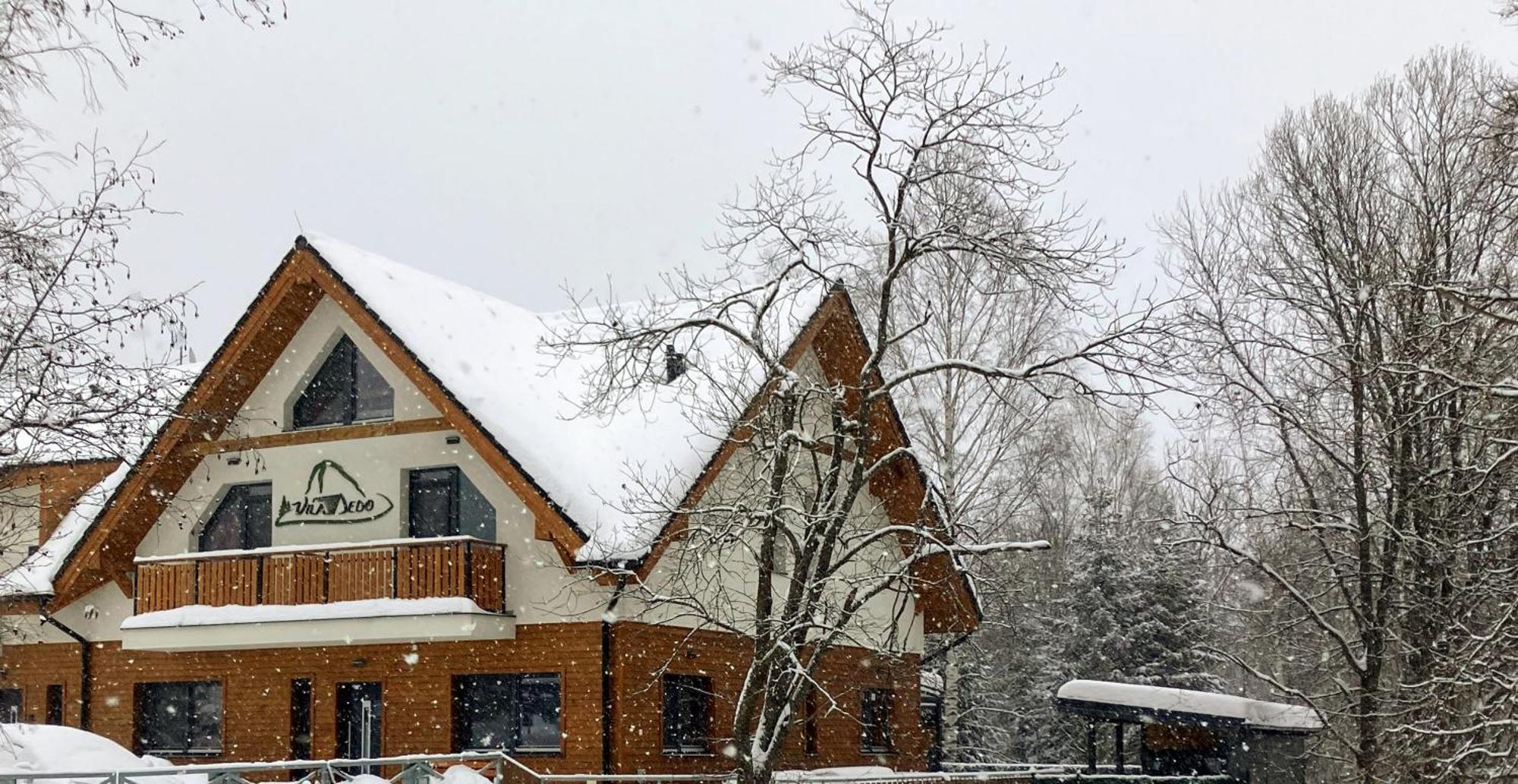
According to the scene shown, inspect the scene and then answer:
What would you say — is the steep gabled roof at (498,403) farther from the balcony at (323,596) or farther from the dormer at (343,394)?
the balcony at (323,596)

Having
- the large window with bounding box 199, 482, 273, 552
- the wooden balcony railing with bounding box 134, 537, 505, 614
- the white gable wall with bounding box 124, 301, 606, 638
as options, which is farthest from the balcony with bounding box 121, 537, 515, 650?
the large window with bounding box 199, 482, 273, 552

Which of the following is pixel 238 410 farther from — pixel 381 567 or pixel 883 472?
pixel 883 472

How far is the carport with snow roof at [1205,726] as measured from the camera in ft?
76.1

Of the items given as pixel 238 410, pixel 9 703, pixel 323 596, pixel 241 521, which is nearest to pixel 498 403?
pixel 323 596

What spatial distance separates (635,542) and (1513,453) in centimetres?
963

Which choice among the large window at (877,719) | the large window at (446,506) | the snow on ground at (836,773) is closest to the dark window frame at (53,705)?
the large window at (446,506)

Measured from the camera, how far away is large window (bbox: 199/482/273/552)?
22078 millimetres

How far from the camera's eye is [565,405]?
2108 cm

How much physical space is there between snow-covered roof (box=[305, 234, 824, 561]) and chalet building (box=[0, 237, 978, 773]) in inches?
2.1

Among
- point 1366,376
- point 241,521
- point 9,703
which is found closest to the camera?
point 1366,376

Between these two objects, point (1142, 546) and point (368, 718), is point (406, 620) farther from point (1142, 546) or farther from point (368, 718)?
point (1142, 546)

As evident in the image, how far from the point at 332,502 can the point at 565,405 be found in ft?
11.9

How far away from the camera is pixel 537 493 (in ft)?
60.3

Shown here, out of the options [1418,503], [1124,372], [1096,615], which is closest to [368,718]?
[1124,372]
